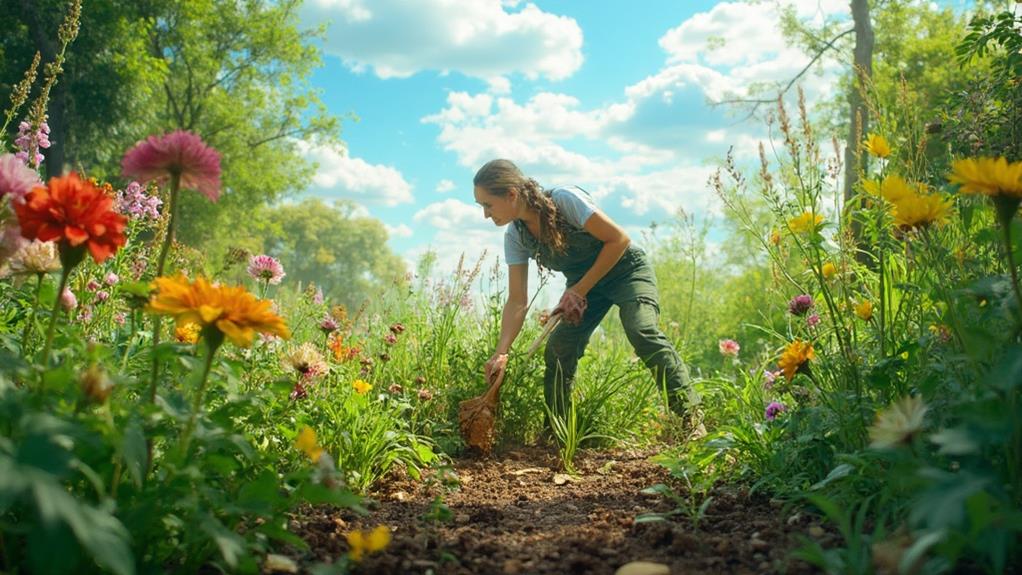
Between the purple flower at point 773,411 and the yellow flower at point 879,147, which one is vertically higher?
the yellow flower at point 879,147

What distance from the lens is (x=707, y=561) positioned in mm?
1907

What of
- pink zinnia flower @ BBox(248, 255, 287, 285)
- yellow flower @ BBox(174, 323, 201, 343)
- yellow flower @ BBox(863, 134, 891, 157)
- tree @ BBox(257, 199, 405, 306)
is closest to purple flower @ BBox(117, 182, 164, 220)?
pink zinnia flower @ BBox(248, 255, 287, 285)

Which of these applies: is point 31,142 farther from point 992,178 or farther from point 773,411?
point 992,178

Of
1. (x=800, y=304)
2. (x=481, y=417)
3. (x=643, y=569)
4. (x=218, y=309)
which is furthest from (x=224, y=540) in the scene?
(x=481, y=417)

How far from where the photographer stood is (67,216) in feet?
4.91

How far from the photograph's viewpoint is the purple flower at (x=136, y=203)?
337 centimetres

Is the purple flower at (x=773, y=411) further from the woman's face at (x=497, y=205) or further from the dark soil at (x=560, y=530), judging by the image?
the woman's face at (x=497, y=205)

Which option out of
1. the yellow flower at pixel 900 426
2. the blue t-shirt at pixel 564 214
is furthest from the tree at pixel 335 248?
the yellow flower at pixel 900 426

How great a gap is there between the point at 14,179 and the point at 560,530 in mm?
1697

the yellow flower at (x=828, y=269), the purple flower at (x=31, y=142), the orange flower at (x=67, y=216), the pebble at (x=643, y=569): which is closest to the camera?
the orange flower at (x=67, y=216)

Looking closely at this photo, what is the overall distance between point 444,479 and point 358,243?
3503cm

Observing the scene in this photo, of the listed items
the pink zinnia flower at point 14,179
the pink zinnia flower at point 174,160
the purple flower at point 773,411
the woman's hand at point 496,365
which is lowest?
A: the purple flower at point 773,411

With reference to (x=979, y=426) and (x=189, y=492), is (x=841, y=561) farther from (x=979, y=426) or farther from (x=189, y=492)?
(x=189, y=492)

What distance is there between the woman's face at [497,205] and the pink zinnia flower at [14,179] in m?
2.54
